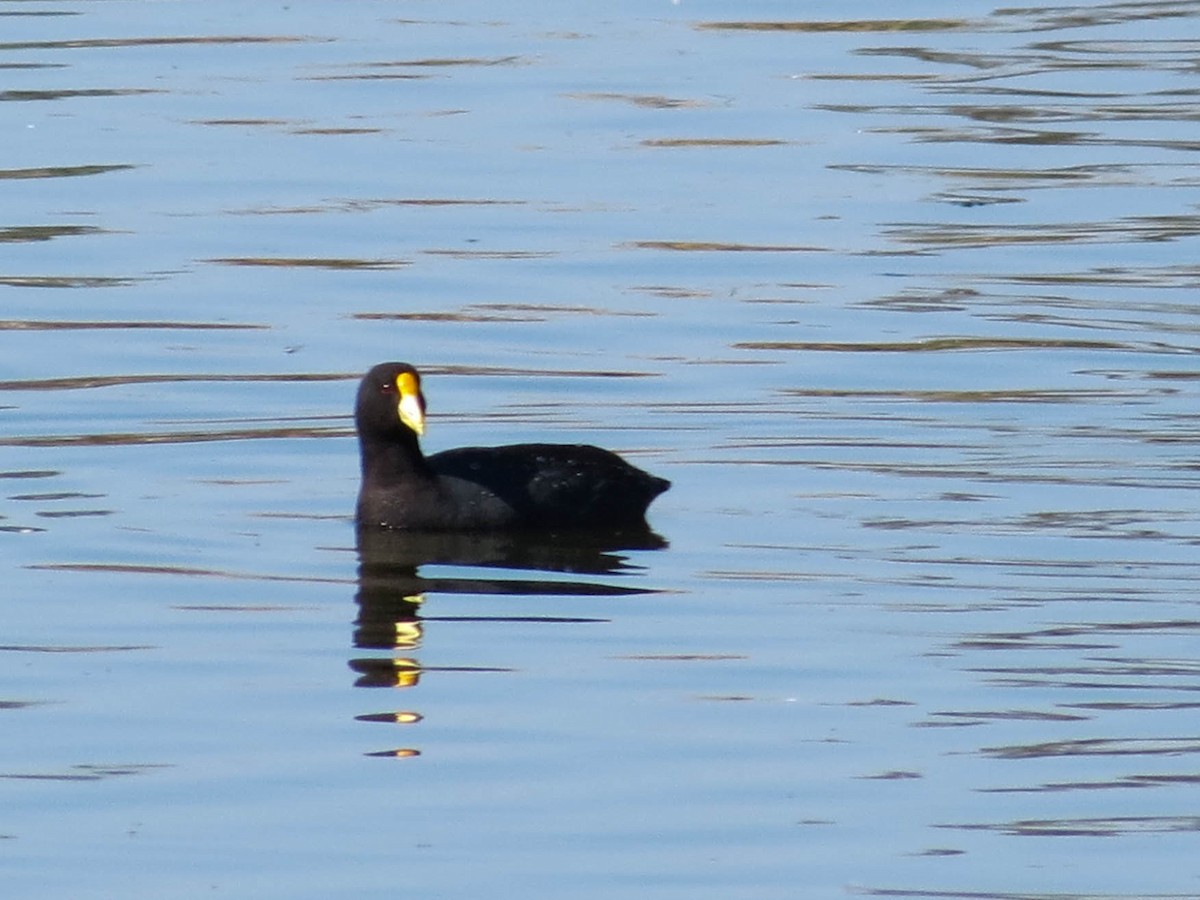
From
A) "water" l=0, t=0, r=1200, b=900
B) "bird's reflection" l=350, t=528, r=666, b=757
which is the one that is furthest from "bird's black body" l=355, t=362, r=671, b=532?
"water" l=0, t=0, r=1200, b=900

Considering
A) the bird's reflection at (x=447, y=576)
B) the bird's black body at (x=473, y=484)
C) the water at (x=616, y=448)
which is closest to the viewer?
the water at (x=616, y=448)

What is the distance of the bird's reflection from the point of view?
368 inches

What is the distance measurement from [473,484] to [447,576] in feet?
2.28

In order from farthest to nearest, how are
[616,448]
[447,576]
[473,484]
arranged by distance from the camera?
[616,448] → [473,484] → [447,576]

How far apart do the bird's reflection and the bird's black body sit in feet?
0.23

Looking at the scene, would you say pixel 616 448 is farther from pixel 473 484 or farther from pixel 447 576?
→ pixel 447 576

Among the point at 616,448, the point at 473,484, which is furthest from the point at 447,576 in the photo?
the point at 616,448

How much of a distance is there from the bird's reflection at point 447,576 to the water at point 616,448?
3 centimetres

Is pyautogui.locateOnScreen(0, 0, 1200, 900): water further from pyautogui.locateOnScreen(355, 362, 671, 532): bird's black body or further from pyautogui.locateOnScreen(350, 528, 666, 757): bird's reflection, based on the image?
pyautogui.locateOnScreen(355, 362, 671, 532): bird's black body

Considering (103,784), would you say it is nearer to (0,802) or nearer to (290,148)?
(0,802)

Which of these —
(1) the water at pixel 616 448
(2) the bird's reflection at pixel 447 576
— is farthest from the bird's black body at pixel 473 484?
(1) the water at pixel 616 448

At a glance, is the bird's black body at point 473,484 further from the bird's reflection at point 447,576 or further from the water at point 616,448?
the water at point 616,448

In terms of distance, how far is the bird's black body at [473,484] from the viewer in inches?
436

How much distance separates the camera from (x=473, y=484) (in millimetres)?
11133
